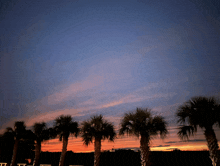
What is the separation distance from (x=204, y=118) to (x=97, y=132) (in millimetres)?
12196

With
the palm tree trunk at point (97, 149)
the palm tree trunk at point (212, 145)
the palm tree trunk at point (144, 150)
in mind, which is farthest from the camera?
the palm tree trunk at point (97, 149)

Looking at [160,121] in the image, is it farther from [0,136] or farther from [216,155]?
[0,136]

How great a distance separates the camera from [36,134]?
29812mm

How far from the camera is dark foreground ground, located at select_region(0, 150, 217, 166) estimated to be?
56.5 feet

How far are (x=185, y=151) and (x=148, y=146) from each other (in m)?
4.52

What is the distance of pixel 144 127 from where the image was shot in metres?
17.0

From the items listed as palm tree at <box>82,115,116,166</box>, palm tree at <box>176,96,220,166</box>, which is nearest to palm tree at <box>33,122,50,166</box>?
palm tree at <box>82,115,116,166</box>

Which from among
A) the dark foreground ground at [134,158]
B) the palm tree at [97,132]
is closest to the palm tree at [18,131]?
the dark foreground ground at [134,158]

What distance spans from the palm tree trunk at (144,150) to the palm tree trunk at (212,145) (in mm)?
5415

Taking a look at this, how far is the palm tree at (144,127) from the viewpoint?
16.7m

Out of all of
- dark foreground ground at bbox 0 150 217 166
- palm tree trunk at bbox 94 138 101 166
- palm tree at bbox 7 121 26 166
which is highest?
palm tree at bbox 7 121 26 166

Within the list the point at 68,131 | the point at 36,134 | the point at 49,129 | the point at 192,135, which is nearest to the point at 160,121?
the point at 192,135

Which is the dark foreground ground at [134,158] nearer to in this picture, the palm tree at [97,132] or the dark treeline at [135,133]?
the dark treeline at [135,133]

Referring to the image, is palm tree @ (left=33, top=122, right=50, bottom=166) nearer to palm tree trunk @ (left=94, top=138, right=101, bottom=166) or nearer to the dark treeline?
the dark treeline
